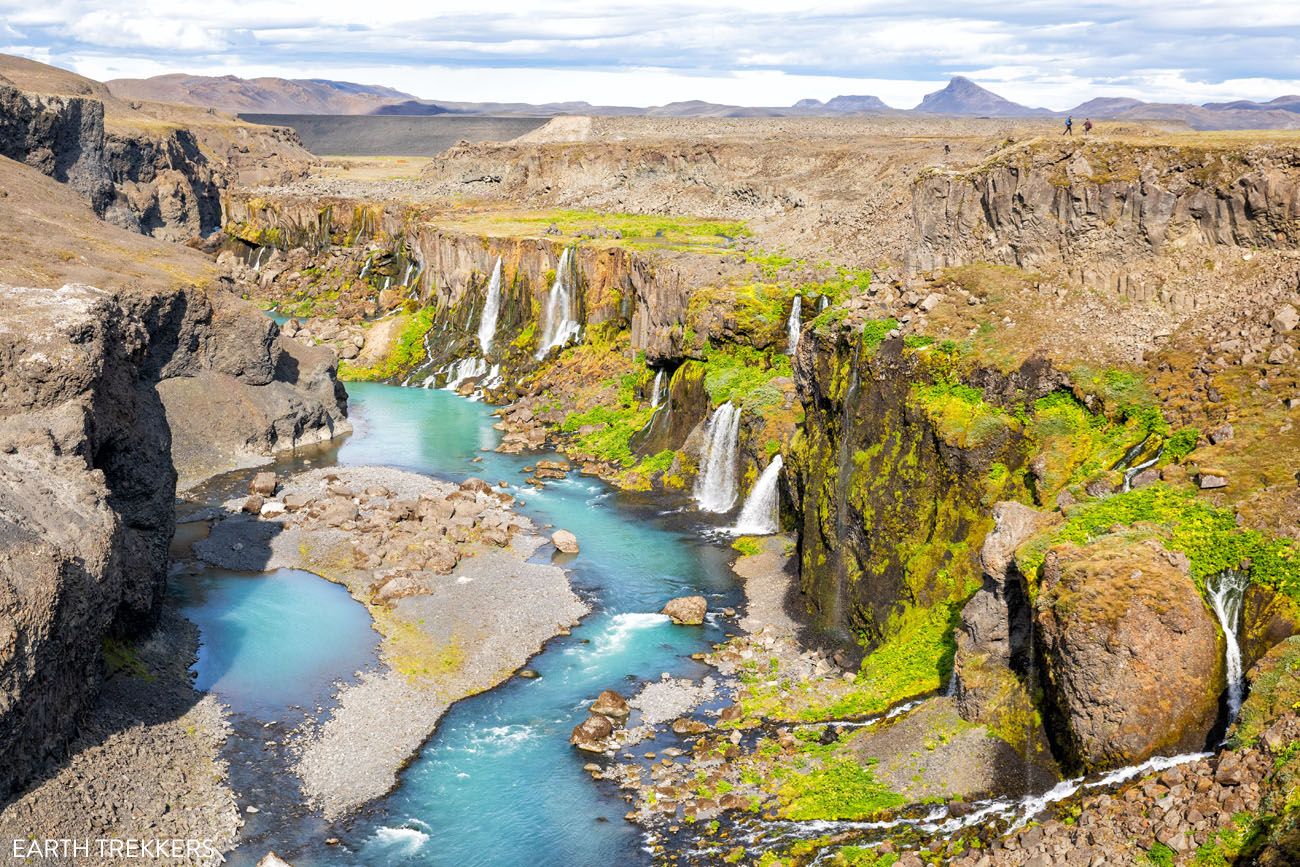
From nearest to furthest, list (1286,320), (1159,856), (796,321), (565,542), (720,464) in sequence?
(1159,856) → (1286,320) → (565,542) → (720,464) → (796,321)

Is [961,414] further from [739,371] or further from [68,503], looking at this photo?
[68,503]

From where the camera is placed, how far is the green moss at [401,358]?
89.4m

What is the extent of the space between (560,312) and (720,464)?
106 feet

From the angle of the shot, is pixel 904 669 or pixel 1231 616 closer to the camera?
pixel 1231 616

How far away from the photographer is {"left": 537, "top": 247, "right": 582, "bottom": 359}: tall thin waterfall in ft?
276

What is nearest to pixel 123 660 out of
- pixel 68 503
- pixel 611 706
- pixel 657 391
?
pixel 68 503

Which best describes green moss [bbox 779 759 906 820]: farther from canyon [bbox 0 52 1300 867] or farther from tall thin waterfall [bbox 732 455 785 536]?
tall thin waterfall [bbox 732 455 785 536]

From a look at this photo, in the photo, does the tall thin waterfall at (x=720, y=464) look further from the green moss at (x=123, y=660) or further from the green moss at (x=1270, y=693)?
the green moss at (x=1270, y=693)

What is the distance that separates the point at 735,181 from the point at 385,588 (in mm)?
83104

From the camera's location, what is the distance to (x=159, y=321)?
201 feet

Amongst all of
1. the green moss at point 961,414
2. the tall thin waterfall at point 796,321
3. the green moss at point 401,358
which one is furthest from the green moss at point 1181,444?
the green moss at point 401,358

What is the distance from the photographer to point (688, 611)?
4362 centimetres

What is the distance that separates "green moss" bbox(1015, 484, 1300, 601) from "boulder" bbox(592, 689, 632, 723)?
14.1 meters

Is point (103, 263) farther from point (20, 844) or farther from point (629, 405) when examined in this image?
point (20, 844)
